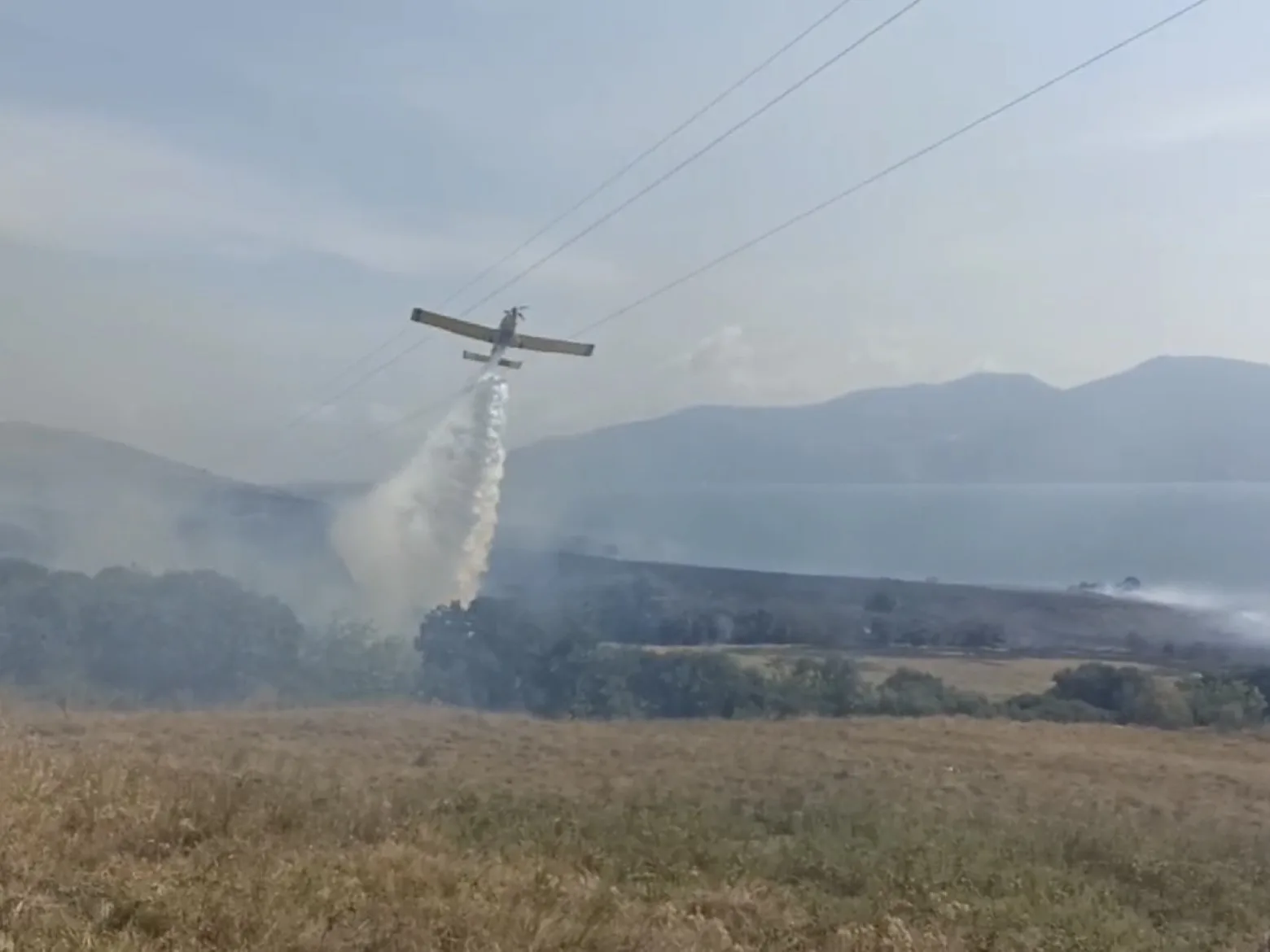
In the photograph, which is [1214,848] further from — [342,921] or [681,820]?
[342,921]

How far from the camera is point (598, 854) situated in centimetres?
1085

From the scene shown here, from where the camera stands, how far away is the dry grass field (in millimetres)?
7465

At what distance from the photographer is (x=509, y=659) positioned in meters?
Answer: 48.0

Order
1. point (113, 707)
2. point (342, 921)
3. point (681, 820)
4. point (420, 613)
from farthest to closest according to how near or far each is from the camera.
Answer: point (420, 613) < point (113, 707) < point (681, 820) < point (342, 921)

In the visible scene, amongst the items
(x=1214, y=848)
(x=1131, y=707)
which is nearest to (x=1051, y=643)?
(x=1131, y=707)

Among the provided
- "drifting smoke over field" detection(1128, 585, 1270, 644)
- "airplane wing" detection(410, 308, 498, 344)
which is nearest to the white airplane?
"airplane wing" detection(410, 308, 498, 344)

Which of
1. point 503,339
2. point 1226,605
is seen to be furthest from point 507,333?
point 1226,605

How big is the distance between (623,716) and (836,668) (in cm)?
917

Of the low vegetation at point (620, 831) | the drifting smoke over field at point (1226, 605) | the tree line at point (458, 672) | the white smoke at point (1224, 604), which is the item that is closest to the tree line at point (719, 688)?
the tree line at point (458, 672)

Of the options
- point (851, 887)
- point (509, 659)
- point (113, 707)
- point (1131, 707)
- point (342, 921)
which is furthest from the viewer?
point (509, 659)

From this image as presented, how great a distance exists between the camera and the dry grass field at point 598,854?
7.46 m

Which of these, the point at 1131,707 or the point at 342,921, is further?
the point at 1131,707

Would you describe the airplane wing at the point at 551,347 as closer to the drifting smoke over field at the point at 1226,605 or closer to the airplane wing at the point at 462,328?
the airplane wing at the point at 462,328

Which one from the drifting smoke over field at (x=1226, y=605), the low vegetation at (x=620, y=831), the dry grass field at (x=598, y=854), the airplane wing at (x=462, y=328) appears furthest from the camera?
the drifting smoke over field at (x=1226, y=605)
